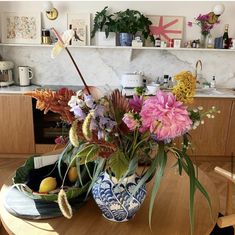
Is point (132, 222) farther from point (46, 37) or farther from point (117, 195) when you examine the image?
point (46, 37)

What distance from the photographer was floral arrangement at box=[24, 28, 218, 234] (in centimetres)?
82

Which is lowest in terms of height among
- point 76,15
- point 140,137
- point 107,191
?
point 107,191

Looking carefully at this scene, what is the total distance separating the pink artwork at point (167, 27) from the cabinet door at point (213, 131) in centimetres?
87

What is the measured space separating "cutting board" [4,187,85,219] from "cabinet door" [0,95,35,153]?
1910mm

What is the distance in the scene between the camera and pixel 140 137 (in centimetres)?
95

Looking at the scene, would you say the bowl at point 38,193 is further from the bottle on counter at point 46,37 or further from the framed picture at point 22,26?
the framed picture at point 22,26

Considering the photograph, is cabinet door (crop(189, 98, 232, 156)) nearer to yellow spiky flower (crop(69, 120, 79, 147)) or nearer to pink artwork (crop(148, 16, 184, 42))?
pink artwork (crop(148, 16, 184, 42))

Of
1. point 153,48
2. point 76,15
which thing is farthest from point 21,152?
point 153,48

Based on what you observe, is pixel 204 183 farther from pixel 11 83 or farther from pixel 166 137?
pixel 11 83

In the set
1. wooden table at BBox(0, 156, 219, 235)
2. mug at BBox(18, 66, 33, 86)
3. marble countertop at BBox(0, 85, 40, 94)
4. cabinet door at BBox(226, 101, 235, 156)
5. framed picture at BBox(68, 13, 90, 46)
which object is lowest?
cabinet door at BBox(226, 101, 235, 156)

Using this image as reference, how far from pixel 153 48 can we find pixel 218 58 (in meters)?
0.88

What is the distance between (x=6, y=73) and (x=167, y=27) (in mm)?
2002

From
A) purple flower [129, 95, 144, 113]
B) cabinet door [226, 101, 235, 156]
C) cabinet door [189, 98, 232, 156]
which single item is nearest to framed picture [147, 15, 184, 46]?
cabinet door [189, 98, 232, 156]

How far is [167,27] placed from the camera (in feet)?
10.7
